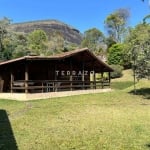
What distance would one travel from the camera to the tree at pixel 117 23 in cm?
8075

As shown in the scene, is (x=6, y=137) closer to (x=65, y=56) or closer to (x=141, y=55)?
(x=65, y=56)

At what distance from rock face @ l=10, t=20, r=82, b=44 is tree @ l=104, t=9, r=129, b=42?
234ft

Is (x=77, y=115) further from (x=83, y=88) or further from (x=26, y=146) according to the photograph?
(x=83, y=88)

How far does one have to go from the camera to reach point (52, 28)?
516 feet

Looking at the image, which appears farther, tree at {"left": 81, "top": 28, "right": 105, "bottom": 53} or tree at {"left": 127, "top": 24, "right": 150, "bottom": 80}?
tree at {"left": 81, "top": 28, "right": 105, "bottom": 53}

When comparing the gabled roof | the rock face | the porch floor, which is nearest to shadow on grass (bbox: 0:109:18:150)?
the porch floor

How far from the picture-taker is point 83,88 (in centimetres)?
3425

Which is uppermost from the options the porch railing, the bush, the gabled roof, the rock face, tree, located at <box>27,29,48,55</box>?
the rock face

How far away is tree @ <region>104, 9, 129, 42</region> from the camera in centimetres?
8075

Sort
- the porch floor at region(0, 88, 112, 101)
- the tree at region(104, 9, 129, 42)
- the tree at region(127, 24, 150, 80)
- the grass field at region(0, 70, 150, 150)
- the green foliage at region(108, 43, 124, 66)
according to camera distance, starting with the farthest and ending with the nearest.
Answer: the tree at region(104, 9, 129, 42)
the green foliage at region(108, 43, 124, 66)
the tree at region(127, 24, 150, 80)
the porch floor at region(0, 88, 112, 101)
the grass field at region(0, 70, 150, 150)

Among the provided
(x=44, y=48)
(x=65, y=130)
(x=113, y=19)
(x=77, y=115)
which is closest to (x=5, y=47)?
(x=44, y=48)

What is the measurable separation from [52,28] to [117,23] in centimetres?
7916

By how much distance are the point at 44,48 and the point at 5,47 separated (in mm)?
10899

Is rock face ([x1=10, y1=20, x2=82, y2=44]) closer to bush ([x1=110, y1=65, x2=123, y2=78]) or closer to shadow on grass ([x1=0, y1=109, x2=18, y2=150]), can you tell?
bush ([x1=110, y1=65, x2=123, y2=78])
